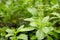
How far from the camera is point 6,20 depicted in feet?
6.70

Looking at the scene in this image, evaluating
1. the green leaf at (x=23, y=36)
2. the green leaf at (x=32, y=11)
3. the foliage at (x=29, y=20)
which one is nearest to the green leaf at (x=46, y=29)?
the foliage at (x=29, y=20)

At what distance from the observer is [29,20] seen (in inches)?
69.8

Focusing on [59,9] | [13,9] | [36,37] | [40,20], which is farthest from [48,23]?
[13,9]

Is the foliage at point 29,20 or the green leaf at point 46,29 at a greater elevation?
the foliage at point 29,20

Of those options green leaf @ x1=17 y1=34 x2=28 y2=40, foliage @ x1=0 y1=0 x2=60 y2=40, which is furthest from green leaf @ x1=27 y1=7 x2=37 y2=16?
green leaf @ x1=17 y1=34 x2=28 y2=40

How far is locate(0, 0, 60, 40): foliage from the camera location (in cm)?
169

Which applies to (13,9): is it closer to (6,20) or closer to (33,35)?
(6,20)

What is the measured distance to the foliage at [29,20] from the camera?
169 centimetres

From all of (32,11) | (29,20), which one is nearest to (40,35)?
(29,20)

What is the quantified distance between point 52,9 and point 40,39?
1.78 ft

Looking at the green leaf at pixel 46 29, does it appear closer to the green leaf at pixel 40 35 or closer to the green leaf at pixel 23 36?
the green leaf at pixel 40 35

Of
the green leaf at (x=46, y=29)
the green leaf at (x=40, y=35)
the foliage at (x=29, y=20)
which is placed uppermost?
the foliage at (x=29, y=20)

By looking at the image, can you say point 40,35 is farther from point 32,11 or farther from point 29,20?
point 32,11

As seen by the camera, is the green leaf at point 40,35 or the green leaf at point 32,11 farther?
the green leaf at point 32,11
